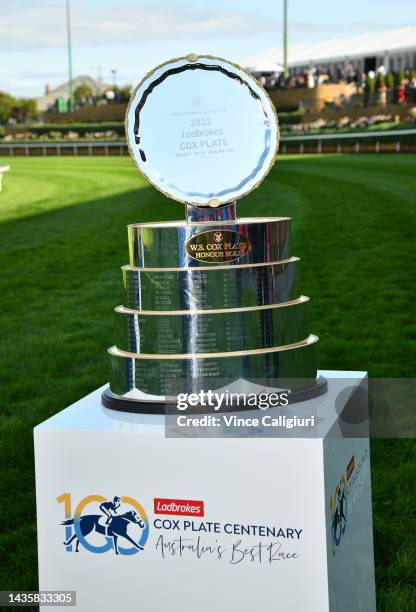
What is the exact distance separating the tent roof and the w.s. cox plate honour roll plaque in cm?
6053

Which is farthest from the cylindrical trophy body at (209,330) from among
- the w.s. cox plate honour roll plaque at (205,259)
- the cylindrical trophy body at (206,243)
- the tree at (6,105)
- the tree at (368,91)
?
the tree at (6,105)

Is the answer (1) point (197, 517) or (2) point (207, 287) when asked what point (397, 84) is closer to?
(2) point (207, 287)

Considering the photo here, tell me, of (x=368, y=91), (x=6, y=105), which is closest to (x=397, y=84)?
(x=368, y=91)

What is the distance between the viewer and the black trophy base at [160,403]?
3039 mm

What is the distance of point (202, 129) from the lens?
315cm

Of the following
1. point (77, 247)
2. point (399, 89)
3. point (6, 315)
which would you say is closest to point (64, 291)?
point (6, 315)

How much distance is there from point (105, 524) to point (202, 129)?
133 cm

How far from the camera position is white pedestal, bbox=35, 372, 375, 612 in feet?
9.18

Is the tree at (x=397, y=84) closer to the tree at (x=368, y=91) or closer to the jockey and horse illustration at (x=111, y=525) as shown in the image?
the tree at (x=368, y=91)

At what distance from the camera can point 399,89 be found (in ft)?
141

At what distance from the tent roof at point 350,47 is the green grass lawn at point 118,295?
1836 inches

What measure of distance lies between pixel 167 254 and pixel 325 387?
30.2 inches

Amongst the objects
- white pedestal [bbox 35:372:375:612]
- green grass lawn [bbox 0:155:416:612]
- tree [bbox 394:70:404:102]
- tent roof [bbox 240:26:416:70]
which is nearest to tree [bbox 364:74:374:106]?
tree [bbox 394:70:404:102]

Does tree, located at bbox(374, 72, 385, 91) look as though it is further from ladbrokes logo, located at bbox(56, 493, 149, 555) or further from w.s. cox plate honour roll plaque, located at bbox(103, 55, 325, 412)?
ladbrokes logo, located at bbox(56, 493, 149, 555)
